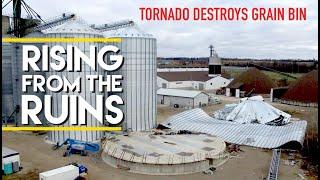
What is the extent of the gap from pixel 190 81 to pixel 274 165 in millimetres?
50375

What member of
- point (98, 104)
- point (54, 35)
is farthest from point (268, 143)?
point (54, 35)

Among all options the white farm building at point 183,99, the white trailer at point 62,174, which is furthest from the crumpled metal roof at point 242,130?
the white trailer at point 62,174

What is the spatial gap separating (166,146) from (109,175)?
197 inches

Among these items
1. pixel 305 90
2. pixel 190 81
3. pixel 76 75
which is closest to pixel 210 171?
pixel 76 75

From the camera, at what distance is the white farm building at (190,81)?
68.9 metres

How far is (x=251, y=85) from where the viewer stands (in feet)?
193

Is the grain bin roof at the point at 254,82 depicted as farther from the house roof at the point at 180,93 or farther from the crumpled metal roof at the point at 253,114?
the crumpled metal roof at the point at 253,114

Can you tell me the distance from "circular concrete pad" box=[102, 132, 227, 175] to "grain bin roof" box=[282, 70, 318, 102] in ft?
85.3

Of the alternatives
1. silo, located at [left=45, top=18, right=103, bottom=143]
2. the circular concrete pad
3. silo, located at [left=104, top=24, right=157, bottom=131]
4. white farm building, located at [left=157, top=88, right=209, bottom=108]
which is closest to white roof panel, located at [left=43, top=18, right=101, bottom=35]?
silo, located at [left=45, top=18, right=103, bottom=143]

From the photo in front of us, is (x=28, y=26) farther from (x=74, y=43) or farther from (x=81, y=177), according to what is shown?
(x=81, y=177)

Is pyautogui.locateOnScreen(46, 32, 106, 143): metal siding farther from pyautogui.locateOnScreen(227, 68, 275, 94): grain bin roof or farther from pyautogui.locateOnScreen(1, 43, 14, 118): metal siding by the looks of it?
pyautogui.locateOnScreen(227, 68, 275, 94): grain bin roof

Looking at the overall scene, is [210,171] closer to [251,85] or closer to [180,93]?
[180,93]

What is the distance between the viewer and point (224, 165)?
22.3 metres

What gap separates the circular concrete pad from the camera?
20891 millimetres
